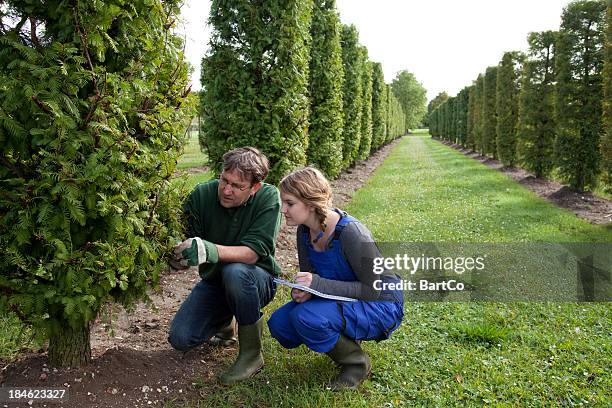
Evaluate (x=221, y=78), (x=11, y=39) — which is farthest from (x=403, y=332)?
(x=221, y=78)

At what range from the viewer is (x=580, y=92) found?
12172 millimetres

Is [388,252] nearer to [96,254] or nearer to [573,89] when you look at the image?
[96,254]

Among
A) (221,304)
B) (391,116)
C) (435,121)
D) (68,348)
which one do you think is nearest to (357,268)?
(221,304)

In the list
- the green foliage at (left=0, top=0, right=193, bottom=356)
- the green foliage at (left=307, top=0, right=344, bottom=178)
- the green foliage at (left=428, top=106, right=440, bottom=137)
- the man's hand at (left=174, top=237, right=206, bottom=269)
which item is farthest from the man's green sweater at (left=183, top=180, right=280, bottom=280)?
the green foliage at (left=428, top=106, right=440, bottom=137)

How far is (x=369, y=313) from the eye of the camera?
322cm

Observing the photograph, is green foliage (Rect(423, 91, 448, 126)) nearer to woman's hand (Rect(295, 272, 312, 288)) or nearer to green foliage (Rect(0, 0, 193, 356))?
woman's hand (Rect(295, 272, 312, 288))

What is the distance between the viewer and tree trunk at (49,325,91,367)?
10.4ft

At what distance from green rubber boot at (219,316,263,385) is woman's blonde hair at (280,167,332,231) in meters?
0.98

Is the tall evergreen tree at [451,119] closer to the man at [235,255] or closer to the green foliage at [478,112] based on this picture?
the green foliage at [478,112]

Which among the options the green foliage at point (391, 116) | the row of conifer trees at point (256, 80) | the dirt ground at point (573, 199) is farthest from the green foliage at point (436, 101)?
the row of conifer trees at point (256, 80)

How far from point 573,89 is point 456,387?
37.2 feet

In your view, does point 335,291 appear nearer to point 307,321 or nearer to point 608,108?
point 307,321

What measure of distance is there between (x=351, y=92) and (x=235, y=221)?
14188 millimetres

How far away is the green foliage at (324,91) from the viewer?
476 inches
